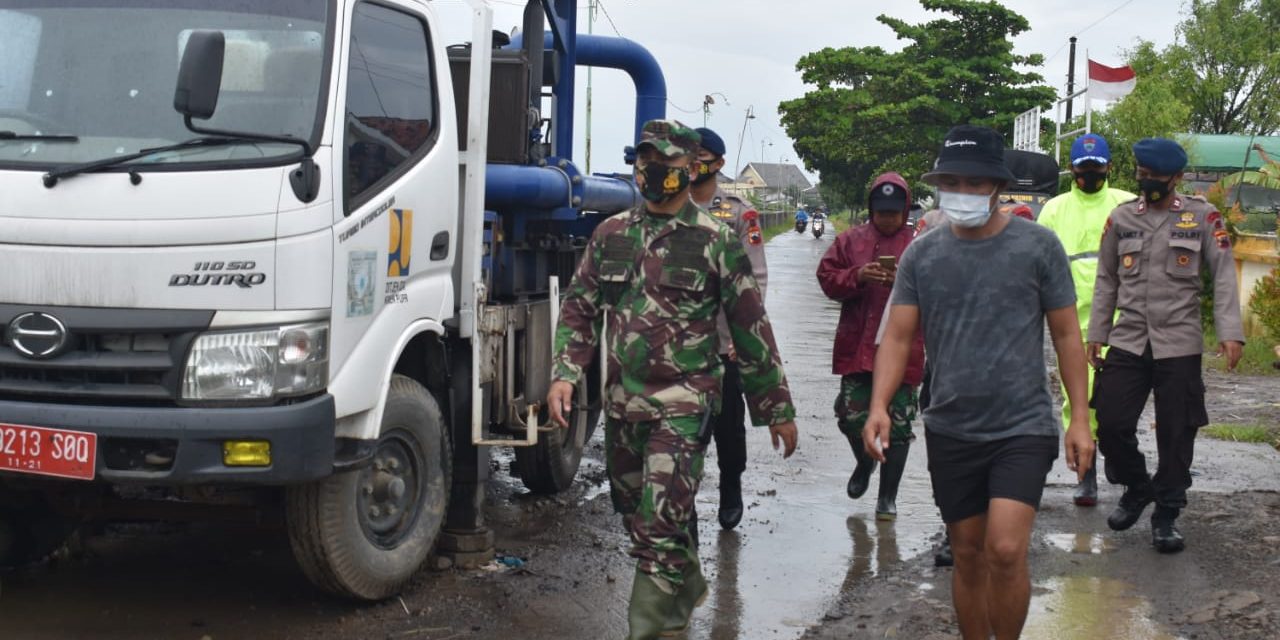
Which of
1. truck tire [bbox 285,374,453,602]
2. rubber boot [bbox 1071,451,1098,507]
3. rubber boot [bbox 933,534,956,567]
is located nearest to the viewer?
truck tire [bbox 285,374,453,602]

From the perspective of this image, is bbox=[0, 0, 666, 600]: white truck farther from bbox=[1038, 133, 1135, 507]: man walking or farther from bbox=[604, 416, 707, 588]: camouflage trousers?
bbox=[1038, 133, 1135, 507]: man walking

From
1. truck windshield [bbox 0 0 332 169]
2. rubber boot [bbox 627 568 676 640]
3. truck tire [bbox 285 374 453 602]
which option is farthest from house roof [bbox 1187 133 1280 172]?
truck windshield [bbox 0 0 332 169]

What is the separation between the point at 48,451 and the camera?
183 inches

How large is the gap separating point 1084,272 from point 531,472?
3.09 meters

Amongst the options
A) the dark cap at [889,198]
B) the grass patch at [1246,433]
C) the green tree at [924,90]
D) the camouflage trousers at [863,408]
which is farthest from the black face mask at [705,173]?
the green tree at [924,90]

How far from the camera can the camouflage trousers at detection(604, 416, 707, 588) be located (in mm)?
4828

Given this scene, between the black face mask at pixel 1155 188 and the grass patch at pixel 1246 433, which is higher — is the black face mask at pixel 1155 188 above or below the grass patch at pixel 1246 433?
above

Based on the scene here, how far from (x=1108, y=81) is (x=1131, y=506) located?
24.1 m

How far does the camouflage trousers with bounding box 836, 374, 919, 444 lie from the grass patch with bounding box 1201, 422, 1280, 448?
12.3 feet

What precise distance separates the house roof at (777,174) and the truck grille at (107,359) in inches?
6449

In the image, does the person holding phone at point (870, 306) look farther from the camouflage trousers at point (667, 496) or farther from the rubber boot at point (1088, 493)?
the camouflage trousers at point (667, 496)

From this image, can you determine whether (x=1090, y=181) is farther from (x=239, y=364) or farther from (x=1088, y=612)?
(x=239, y=364)

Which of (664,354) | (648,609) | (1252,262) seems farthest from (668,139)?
(1252,262)

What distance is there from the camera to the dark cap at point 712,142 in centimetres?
673
